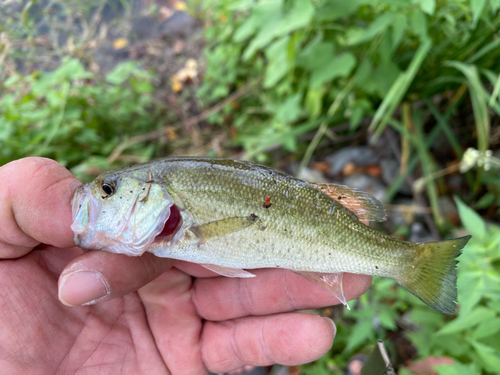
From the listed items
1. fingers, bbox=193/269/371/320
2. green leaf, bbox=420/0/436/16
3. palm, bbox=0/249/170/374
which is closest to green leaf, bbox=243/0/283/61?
green leaf, bbox=420/0/436/16

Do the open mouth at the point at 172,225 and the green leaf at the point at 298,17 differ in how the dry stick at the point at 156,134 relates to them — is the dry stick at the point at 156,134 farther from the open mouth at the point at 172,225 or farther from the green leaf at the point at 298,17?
the open mouth at the point at 172,225

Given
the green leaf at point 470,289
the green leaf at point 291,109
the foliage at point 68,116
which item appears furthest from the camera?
the green leaf at point 291,109

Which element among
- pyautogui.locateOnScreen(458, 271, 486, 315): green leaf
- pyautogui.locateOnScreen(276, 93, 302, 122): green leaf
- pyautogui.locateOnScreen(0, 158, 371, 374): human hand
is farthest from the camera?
pyautogui.locateOnScreen(276, 93, 302, 122): green leaf

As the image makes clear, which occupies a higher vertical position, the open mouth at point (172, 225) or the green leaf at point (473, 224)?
the open mouth at point (172, 225)

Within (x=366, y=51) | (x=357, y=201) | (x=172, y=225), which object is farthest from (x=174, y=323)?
(x=366, y=51)

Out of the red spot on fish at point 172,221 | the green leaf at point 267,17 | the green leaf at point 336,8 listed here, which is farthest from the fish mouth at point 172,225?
the green leaf at point 336,8

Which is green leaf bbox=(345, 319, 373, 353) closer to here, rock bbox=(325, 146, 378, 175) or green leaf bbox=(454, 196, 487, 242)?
green leaf bbox=(454, 196, 487, 242)

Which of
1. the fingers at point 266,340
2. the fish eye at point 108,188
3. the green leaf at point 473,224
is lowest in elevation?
the fingers at point 266,340
